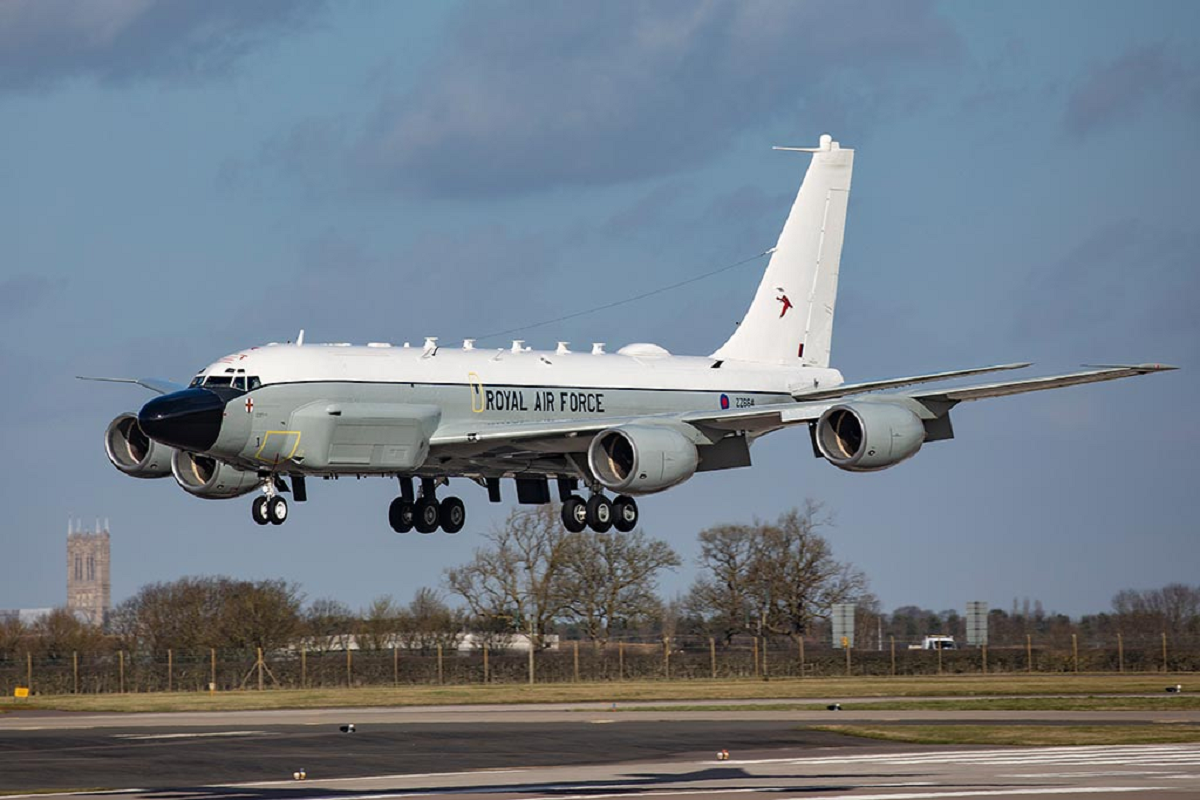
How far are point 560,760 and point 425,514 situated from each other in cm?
1514

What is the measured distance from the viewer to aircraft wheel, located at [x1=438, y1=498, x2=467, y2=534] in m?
65.9

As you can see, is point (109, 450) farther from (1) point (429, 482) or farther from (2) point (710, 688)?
(2) point (710, 688)

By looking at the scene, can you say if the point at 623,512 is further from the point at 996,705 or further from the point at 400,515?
the point at 996,705

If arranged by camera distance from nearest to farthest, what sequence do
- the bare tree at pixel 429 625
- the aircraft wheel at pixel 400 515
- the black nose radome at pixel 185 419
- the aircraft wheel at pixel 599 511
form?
1. the black nose radome at pixel 185 419
2. the aircraft wheel at pixel 599 511
3. the aircraft wheel at pixel 400 515
4. the bare tree at pixel 429 625

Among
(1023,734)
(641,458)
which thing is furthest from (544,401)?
(1023,734)

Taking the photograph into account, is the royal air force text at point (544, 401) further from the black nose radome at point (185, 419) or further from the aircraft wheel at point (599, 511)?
the black nose radome at point (185, 419)

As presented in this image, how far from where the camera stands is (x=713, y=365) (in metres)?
69.5

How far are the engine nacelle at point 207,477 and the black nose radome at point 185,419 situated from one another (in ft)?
22.8

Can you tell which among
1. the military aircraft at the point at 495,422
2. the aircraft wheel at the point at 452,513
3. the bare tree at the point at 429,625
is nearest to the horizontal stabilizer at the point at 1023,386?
the military aircraft at the point at 495,422

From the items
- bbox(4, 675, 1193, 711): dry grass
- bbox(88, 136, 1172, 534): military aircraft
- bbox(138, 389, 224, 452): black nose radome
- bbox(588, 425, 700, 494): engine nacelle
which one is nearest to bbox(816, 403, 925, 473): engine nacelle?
bbox(88, 136, 1172, 534): military aircraft

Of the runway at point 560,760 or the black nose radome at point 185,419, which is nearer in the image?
the runway at point 560,760

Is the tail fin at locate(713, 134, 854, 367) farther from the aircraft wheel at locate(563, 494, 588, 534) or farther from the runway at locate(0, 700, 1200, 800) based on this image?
the runway at locate(0, 700, 1200, 800)

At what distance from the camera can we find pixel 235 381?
189ft

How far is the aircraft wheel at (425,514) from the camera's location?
6575cm
